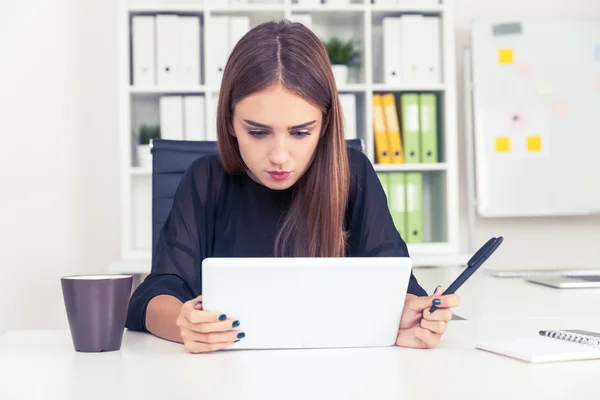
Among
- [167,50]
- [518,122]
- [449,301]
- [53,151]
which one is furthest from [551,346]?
[53,151]

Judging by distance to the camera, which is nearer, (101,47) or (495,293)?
(495,293)

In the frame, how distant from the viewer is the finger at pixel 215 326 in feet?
3.05

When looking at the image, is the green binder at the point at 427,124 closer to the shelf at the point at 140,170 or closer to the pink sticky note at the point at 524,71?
the pink sticky note at the point at 524,71

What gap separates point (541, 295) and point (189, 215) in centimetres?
74

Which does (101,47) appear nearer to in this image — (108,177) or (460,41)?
(108,177)

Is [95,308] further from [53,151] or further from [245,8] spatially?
[53,151]

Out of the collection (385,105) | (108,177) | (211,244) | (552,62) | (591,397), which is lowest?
(591,397)

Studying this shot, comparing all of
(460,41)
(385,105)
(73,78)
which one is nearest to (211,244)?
(385,105)

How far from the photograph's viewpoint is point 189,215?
55.4 inches

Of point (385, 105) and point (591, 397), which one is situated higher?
point (385, 105)

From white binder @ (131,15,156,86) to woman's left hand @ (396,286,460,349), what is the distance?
2.09 metres

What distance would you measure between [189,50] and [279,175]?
178cm

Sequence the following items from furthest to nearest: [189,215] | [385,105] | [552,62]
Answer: [552,62]
[385,105]
[189,215]

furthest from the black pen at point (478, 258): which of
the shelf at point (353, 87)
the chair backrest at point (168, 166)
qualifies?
the shelf at point (353, 87)
